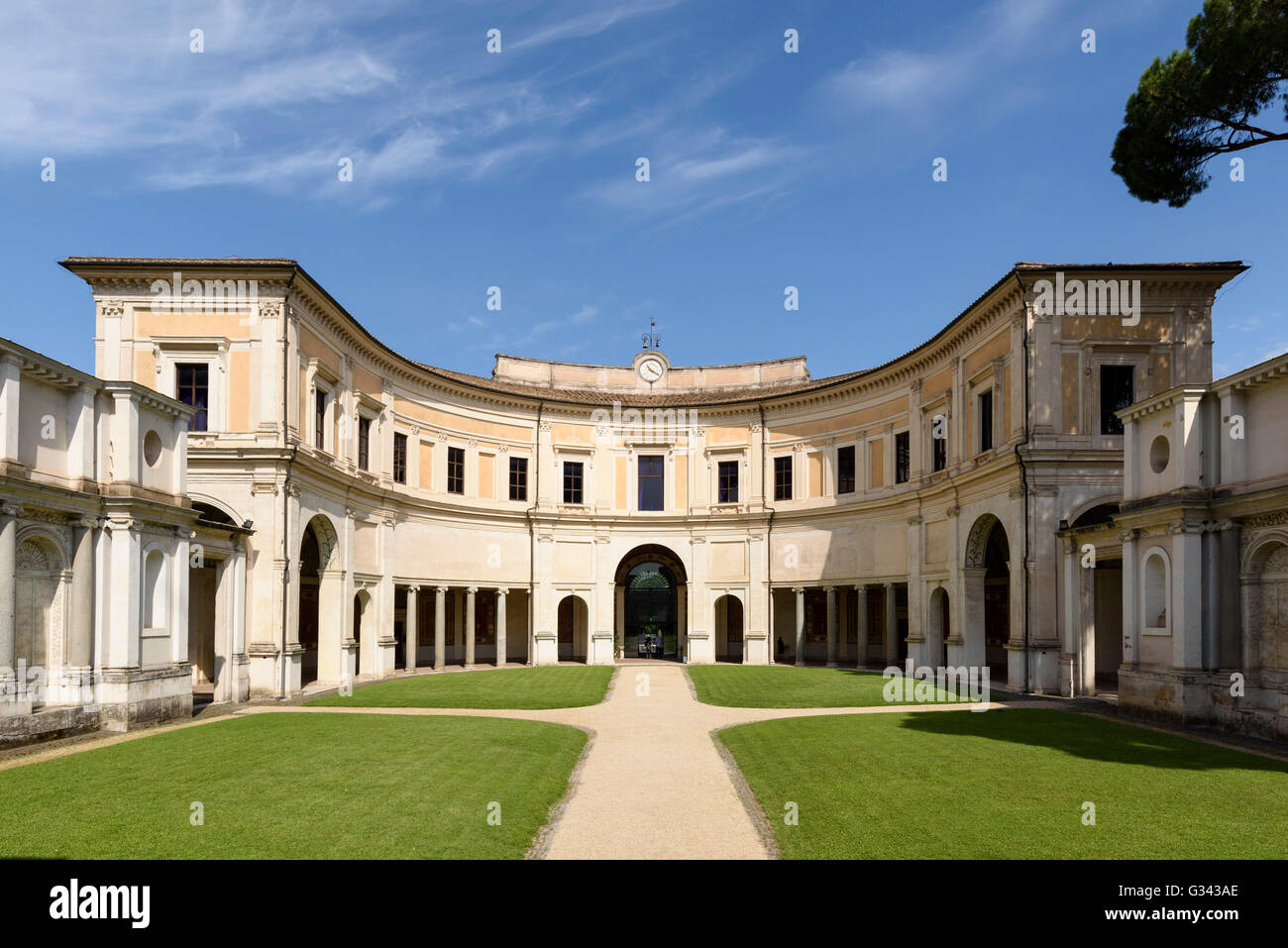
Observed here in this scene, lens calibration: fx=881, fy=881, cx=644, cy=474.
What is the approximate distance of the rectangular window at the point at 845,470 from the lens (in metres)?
38.7

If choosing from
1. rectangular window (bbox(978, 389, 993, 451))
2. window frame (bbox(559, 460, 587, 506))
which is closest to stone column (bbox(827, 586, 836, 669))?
rectangular window (bbox(978, 389, 993, 451))

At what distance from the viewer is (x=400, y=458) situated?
118 feet

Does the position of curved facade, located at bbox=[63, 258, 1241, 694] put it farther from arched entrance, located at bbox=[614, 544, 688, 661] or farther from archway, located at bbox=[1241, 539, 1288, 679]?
archway, located at bbox=[1241, 539, 1288, 679]

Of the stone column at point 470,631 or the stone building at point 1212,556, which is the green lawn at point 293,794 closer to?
the stone building at point 1212,556

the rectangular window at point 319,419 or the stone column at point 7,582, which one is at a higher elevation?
the rectangular window at point 319,419

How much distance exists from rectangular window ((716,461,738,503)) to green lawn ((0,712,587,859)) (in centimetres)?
2542

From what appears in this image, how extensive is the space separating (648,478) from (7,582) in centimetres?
2997

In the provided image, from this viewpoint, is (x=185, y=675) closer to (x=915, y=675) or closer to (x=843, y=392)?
(x=915, y=675)

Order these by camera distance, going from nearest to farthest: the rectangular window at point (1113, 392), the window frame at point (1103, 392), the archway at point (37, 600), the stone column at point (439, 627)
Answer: the archway at point (37, 600) → the window frame at point (1103, 392) → the rectangular window at point (1113, 392) → the stone column at point (439, 627)

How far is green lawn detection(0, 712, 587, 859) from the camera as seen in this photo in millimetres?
9086

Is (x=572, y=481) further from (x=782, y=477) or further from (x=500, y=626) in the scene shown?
(x=782, y=477)

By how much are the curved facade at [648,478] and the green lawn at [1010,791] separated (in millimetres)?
10086

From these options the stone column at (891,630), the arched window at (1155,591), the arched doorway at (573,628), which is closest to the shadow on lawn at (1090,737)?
the arched window at (1155,591)
